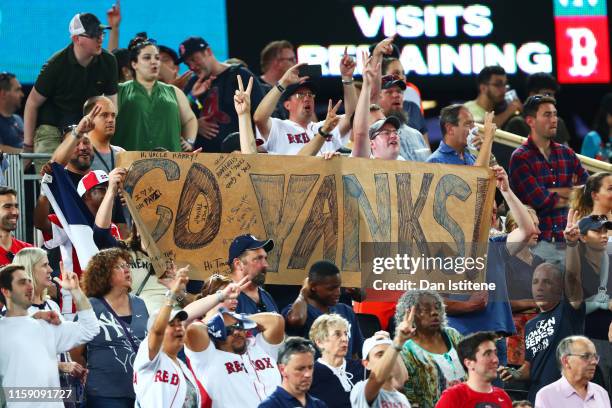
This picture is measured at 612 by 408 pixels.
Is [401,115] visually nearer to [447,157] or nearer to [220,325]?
[447,157]

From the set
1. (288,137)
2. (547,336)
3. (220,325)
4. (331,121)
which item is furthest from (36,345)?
(547,336)

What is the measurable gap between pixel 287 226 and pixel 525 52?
5.90m

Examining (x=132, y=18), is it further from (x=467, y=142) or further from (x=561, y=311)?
(x=561, y=311)

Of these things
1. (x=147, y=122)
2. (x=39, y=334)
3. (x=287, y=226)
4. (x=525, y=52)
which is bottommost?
(x=39, y=334)

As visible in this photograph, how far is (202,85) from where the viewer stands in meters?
14.6

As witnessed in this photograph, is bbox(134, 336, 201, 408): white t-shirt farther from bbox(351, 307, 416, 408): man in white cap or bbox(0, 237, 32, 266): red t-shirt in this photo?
bbox(0, 237, 32, 266): red t-shirt

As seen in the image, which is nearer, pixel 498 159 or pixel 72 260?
pixel 72 260

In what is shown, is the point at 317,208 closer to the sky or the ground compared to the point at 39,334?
closer to the sky

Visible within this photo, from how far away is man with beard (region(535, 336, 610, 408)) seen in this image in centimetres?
1111

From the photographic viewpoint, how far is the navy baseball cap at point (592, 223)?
1191cm

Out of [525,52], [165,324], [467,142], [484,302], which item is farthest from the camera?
[525,52]

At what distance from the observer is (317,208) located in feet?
39.2

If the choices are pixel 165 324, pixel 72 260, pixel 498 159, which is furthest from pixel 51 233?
pixel 498 159

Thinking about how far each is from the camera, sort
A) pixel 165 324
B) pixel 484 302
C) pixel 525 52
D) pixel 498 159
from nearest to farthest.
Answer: pixel 165 324
pixel 484 302
pixel 498 159
pixel 525 52
